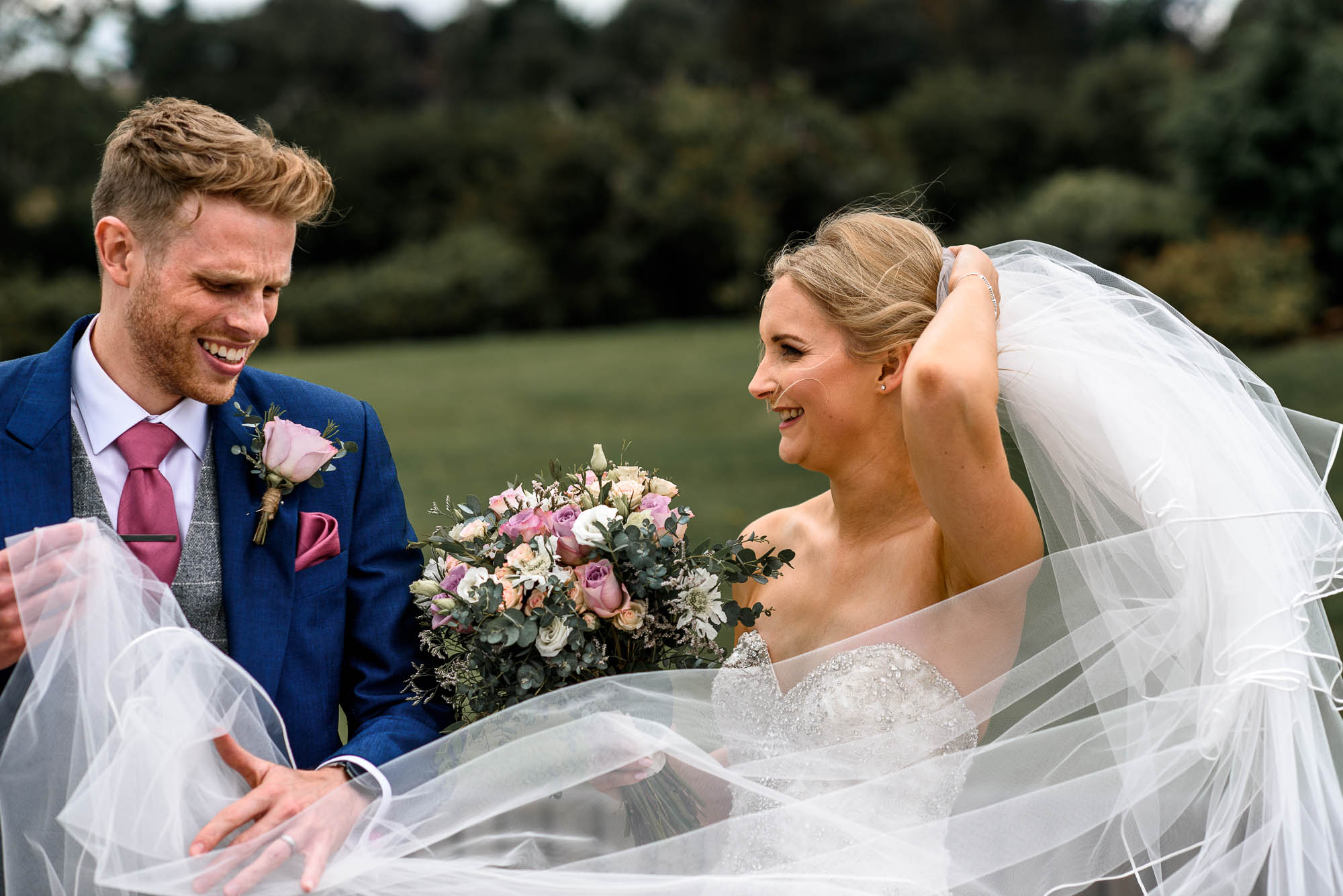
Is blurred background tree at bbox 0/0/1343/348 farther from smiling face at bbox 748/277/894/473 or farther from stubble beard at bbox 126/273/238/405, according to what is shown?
stubble beard at bbox 126/273/238/405

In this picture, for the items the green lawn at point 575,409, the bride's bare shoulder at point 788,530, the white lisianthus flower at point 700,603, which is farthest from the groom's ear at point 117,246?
the green lawn at point 575,409

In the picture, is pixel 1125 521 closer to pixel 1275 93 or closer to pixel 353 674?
pixel 353 674

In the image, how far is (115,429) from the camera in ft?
9.80

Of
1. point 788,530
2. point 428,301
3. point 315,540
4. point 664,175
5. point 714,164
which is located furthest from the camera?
point 664,175

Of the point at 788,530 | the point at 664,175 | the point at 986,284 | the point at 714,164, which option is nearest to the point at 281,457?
the point at 788,530

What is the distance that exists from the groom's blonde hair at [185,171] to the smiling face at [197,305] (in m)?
0.03

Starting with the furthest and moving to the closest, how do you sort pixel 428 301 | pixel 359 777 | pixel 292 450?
pixel 428 301 < pixel 292 450 < pixel 359 777

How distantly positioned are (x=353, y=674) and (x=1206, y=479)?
206 centimetres

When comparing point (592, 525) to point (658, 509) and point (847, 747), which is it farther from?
point (847, 747)

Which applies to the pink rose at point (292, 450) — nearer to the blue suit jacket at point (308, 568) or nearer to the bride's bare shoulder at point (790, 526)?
the blue suit jacket at point (308, 568)

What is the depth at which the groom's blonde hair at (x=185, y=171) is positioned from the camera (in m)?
2.90

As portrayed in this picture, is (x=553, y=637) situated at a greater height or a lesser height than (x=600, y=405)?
greater

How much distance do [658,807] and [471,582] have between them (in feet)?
2.21

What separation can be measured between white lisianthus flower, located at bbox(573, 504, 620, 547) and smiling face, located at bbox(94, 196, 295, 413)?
836mm
